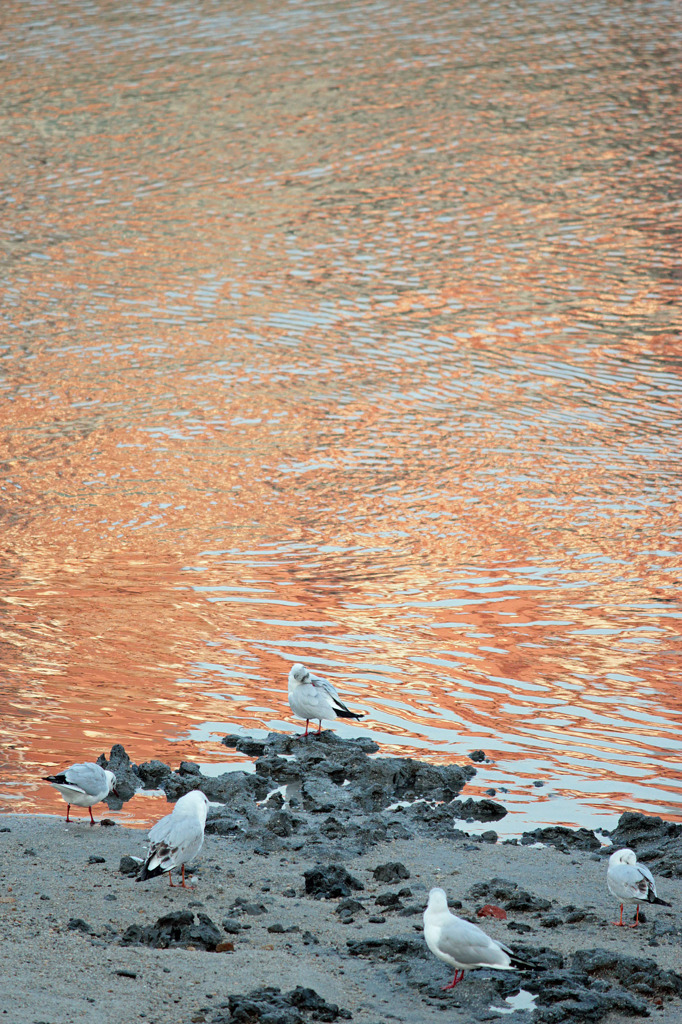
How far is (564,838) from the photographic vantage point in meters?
8.16

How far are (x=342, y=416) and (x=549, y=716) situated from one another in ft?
21.8

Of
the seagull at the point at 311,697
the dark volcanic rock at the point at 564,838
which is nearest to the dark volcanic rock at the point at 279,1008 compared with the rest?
the dark volcanic rock at the point at 564,838

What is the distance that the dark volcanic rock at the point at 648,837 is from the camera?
786 centimetres

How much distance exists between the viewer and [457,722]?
9727 millimetres

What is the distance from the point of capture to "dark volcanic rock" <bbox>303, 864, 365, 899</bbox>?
23.8 feet

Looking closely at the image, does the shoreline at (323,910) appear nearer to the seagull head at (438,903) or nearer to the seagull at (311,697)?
the seagull at (311,697)

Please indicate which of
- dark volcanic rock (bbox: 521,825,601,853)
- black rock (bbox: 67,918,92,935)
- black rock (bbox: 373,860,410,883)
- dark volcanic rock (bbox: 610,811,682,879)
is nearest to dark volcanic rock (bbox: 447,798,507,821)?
dark volcanic rock (bbox: 521,825,601,853)

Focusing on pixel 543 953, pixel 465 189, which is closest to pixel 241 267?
pixel 465 189

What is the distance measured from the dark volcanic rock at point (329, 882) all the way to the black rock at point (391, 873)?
0.48 feet

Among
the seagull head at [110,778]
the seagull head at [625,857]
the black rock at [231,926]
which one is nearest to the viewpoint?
the black rock at [231,926]

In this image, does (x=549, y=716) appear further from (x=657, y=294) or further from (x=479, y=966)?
(x=657, y=294)

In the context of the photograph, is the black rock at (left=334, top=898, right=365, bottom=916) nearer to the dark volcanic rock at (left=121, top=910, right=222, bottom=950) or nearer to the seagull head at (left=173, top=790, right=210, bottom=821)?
the dark volcanic rock at (left=121, top=910, right=222, bottom=950)

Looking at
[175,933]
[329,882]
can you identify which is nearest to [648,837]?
[329,882]

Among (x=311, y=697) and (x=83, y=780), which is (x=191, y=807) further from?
(x=311, y=697)
